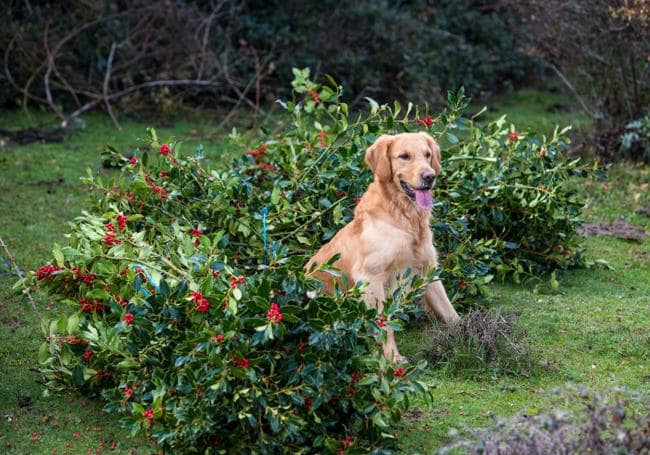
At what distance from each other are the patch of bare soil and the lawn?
0.14 metres

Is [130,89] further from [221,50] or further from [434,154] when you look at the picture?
[434,154]

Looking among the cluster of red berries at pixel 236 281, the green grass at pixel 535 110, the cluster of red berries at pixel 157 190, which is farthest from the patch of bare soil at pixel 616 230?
the cluster of red berries at pixel 236 281

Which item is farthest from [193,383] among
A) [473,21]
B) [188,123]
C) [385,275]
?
[473,21]

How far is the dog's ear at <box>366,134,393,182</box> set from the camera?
621cm

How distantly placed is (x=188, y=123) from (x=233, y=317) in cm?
996

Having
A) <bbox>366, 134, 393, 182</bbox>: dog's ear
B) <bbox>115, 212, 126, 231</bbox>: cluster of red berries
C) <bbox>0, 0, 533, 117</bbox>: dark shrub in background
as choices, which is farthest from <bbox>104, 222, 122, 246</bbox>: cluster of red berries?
<bbox>0, 0, 533, 117</bbox>: dark shrub in background

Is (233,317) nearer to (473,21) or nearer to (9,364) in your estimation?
(9,364)

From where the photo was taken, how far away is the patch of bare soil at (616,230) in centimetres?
921

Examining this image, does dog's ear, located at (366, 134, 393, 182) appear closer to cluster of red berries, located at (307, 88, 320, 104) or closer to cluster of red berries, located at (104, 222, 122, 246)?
cluster of red berries, located at (307, 88, 320, 104)

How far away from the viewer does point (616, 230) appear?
943cm

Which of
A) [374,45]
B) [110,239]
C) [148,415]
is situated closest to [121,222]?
[110,239]

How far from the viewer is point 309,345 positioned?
469cm

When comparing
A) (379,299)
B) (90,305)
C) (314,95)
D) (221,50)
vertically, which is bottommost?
(221,50)

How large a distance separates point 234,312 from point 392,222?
1945mm
